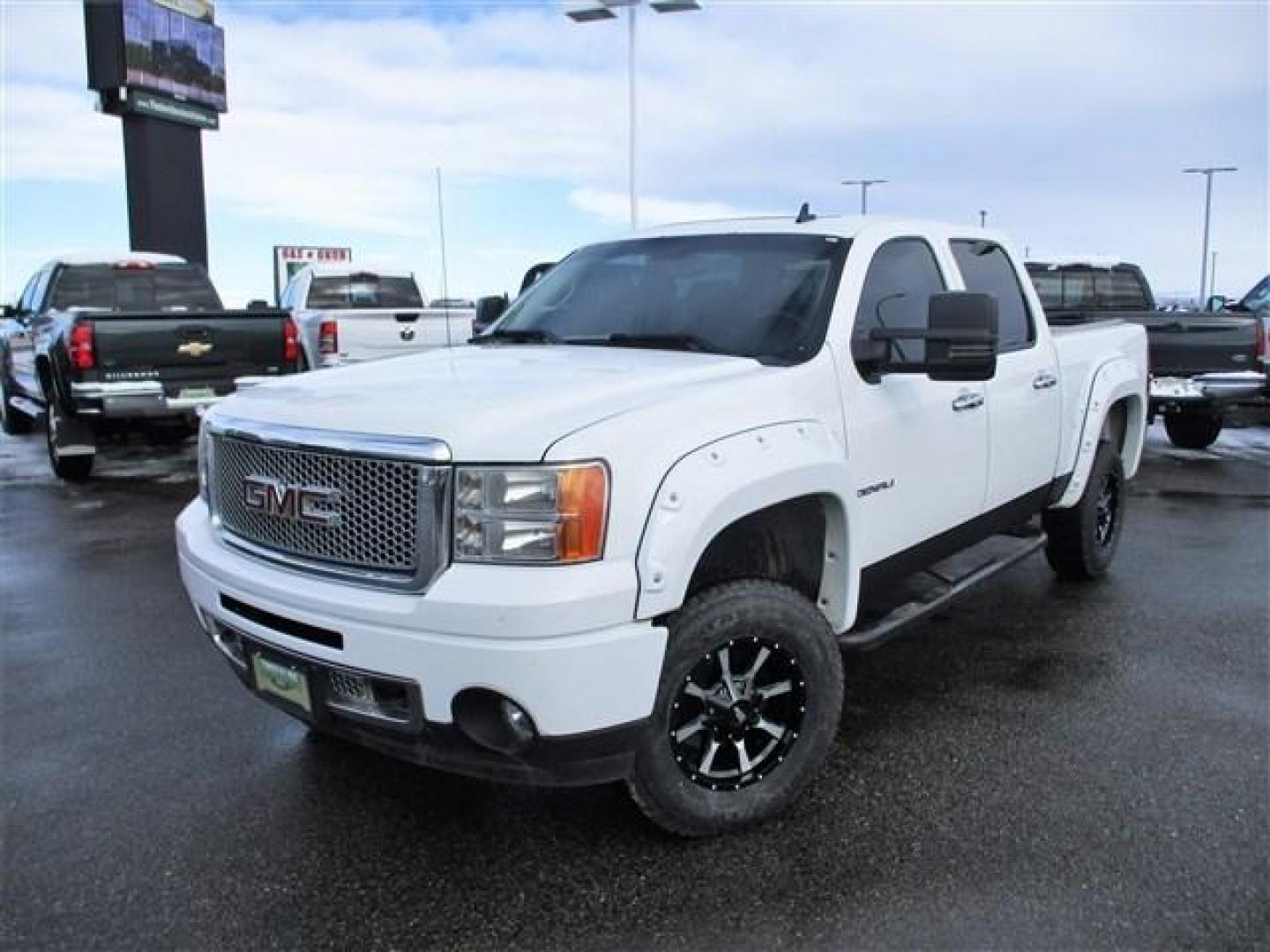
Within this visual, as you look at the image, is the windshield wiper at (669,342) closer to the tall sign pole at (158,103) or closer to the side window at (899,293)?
the side window at (899,293)

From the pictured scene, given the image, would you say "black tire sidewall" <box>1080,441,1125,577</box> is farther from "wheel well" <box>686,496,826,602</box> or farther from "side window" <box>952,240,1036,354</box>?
"wheel well" <box>686,496,826,602</box>

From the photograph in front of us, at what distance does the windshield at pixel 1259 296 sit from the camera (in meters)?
12.3

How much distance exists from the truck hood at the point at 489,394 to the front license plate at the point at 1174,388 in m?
7.75

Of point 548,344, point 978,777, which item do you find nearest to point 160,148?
point 548,344

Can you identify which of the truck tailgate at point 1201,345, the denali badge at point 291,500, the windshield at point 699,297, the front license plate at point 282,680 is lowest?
the front license plate at point 282,680

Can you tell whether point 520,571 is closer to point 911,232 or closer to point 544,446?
point 544,446

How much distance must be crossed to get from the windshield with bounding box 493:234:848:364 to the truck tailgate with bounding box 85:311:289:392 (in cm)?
553

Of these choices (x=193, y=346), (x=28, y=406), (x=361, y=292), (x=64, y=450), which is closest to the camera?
(x=193, y=346)

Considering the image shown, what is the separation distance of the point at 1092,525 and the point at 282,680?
4.44 metres

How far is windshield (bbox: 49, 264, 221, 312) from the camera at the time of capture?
11.2 metres

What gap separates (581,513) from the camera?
259 cm

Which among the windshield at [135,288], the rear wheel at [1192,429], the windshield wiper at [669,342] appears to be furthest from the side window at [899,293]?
the windshield at [135,288]

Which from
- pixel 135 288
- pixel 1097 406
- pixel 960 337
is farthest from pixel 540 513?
pixel 135 288

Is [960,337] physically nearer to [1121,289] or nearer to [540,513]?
[540,513]
